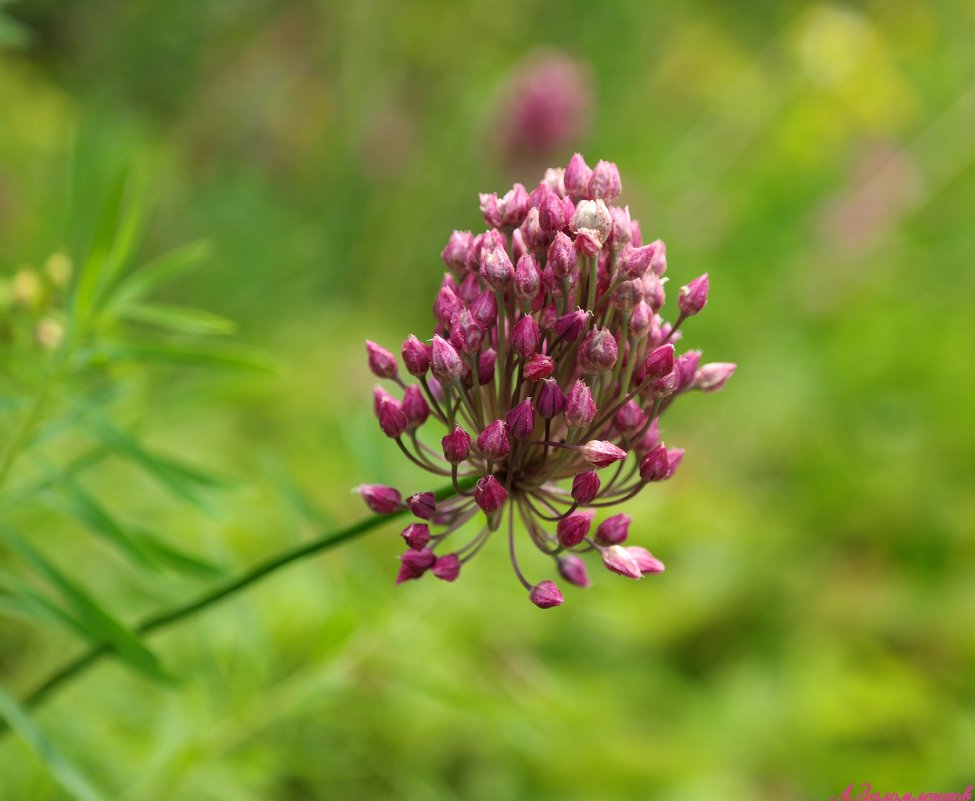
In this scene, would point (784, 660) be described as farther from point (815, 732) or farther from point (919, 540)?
point (919, 540)

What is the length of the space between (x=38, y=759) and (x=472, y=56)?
17.9 feet

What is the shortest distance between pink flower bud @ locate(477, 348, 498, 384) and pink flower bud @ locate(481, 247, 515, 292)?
0.08 meters

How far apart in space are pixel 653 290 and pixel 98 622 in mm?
716

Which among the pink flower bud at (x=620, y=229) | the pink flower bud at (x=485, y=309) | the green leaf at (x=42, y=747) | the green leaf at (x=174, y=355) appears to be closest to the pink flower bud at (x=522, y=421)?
the pink flower bud at (x=485, y=309)

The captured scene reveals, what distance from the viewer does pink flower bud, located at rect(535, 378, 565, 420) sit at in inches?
40.9

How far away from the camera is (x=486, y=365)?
109 centimetres

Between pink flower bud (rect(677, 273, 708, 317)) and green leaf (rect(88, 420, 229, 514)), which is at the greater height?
pink flower bud (rect(677, 273, 708, 317))

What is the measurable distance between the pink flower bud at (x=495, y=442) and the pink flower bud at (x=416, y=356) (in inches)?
4.6

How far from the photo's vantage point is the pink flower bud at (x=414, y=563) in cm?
107

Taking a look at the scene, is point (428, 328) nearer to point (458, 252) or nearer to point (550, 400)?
point (458, 252)

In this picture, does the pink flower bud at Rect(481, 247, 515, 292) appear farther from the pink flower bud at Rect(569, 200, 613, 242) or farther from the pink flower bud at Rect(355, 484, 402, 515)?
the pink flower bud at Rect(355, 484, 402, 515)

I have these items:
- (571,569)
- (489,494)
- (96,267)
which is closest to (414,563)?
(489,494)

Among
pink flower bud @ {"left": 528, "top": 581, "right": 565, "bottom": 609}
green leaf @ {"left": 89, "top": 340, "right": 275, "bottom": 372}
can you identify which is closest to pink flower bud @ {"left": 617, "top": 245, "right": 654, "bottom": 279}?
pink flower bud @ {"left": 528, "top": 581, "right": 565, "bottom": 609}

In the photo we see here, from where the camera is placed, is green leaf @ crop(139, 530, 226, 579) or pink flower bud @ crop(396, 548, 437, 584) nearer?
pink flower bud @ crop(396, 548, 437, 584)
